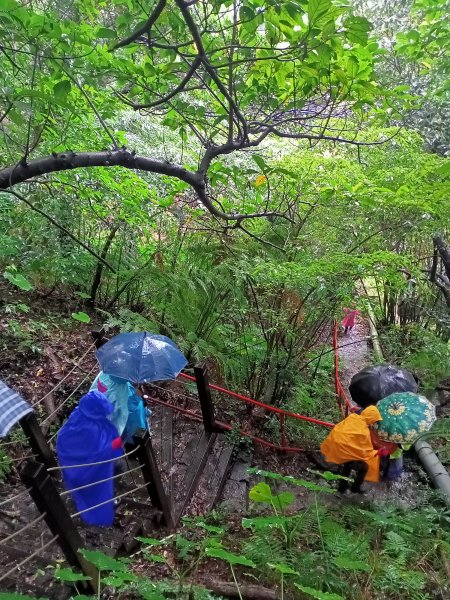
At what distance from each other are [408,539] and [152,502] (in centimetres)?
216

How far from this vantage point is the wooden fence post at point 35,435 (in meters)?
2.58

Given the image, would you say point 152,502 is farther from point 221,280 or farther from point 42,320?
point 42,320

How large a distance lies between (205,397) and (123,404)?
125 cm

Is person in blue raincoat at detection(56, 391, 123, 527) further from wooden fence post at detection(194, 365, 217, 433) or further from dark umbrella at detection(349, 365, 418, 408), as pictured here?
dark umbrella at detection(349, 365, 418, 408)

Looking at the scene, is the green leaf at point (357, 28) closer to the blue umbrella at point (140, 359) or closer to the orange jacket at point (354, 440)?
the blue umbrella at point (140, 359)

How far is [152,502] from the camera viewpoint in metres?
3.53

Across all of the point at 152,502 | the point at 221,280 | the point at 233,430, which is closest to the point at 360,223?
the point at 221,280

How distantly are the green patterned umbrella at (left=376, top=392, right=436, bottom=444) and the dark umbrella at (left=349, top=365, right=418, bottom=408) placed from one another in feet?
2.21

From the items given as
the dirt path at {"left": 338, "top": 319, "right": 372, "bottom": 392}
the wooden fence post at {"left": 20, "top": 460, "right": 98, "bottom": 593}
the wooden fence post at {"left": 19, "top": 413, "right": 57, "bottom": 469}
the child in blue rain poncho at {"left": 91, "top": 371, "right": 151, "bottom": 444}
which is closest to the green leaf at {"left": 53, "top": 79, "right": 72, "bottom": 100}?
the wooden fence post at {"left": 19, "top": 413, "right": 57, "bottom": 469}

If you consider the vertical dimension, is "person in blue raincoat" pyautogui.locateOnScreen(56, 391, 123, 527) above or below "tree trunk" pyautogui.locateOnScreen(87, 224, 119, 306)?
below

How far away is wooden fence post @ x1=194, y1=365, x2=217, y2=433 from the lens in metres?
4.42

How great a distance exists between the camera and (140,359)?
3.51 metres

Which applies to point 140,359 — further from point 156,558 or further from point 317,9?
point 317,9

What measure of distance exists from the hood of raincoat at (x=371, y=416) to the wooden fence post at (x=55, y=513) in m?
2.68
